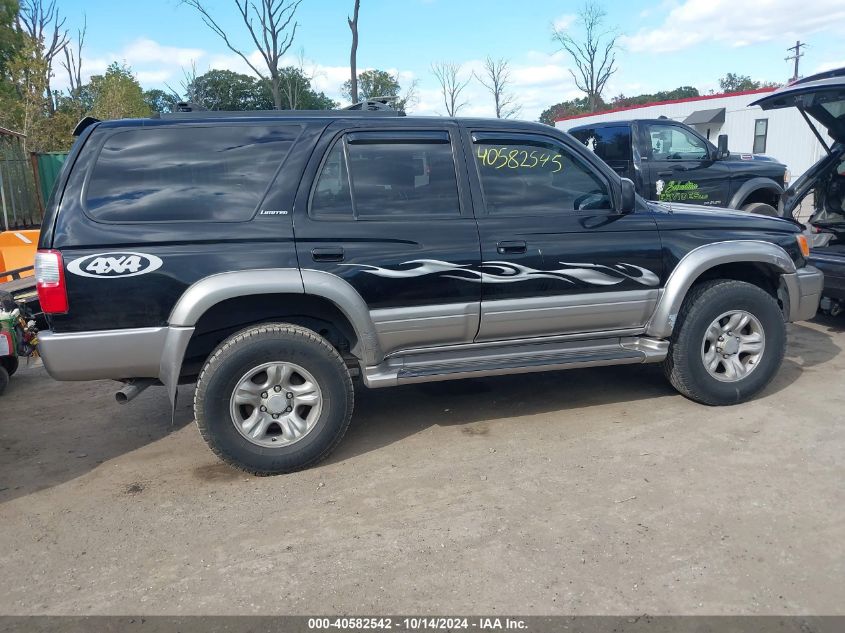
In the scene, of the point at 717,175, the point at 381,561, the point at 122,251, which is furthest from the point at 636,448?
the point at 717,175

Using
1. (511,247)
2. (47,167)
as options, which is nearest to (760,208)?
(511,247)

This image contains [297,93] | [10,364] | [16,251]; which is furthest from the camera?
[297,93]

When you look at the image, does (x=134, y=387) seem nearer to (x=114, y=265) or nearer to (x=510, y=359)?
(x=114, y=265)

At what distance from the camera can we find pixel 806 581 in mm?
2730

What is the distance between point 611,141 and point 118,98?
22.9m

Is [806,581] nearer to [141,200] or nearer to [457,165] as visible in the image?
[457,165]

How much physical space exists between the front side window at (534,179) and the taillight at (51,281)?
2432 millimetres

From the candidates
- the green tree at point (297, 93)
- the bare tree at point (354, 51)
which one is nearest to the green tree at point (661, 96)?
the green tree at point (297, 93)

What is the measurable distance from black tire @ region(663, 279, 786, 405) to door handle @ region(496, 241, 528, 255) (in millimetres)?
1304

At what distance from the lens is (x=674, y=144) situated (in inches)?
362

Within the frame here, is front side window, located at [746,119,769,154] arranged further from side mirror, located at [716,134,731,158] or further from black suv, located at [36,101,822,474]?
black suv, located at [36,101,822,474]

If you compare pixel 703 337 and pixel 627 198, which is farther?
pixel 703 337

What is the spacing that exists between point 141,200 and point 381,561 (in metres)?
2.29

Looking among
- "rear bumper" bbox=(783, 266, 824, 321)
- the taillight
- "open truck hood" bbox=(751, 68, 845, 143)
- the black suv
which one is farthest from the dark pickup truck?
the taillight
